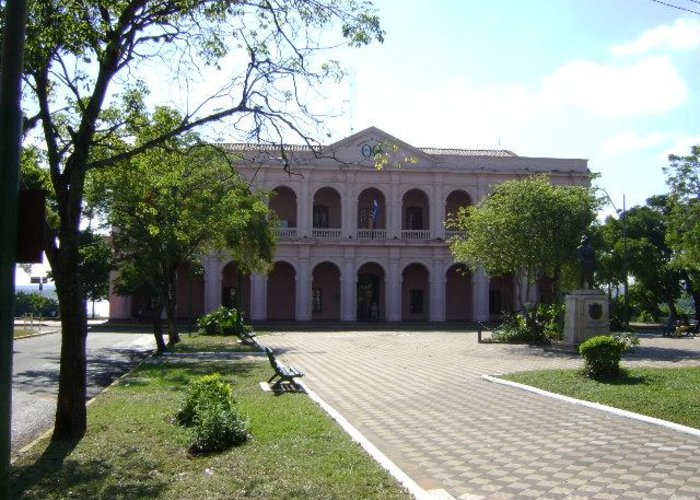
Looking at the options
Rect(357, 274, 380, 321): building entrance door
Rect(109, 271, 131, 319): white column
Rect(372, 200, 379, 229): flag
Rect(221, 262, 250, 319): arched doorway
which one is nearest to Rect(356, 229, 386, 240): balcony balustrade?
Rect(372, 200, 379, 229): flag

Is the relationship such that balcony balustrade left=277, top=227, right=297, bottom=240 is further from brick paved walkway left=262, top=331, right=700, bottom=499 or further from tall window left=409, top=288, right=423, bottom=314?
brick paved walkway left=262, top=331, right=700, bottom=499

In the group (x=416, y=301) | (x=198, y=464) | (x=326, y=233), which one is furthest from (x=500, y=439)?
(x=416, y=301)

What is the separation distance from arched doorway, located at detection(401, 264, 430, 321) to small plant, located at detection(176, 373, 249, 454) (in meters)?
35.3

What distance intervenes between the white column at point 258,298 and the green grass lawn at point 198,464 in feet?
101

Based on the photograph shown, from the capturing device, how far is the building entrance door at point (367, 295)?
144 feet

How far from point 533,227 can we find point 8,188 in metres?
20.6

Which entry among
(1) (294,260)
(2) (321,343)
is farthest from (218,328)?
(1) (294,260)

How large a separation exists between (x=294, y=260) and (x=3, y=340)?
123 ft

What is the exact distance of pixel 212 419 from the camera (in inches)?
292

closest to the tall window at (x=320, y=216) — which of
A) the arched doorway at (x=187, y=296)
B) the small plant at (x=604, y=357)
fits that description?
the arched doorway at (x=187, y=296)

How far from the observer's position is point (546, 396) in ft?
35.8

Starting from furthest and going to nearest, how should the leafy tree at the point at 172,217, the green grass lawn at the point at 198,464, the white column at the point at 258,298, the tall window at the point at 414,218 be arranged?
the tall window at the point at 414,218 < the white column at the point at 258,298 < the leafy tree at the point at 172,217 < the green grass lawn at the point at 198,464

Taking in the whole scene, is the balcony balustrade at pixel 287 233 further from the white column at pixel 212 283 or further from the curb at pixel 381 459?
the curb at pixel 381 459

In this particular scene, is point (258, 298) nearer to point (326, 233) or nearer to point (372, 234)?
point (326, 233)
